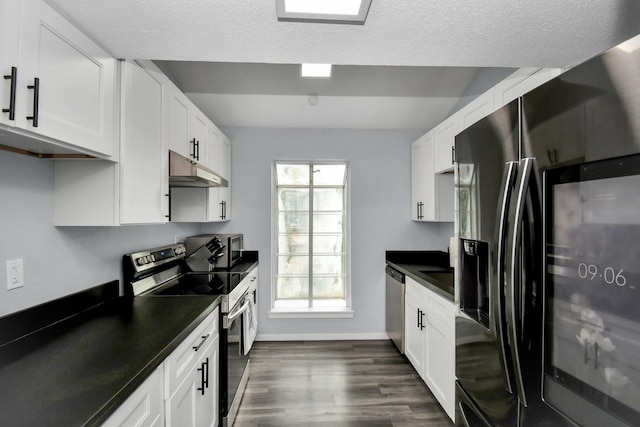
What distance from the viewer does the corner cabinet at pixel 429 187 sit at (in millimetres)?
2973

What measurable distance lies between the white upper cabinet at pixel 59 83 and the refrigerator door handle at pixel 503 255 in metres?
1.51

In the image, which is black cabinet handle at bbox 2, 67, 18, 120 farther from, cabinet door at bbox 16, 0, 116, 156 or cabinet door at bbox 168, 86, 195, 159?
cabinet door at bbox 168, 86, 195, 159

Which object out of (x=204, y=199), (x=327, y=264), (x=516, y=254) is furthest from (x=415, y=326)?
(x=204, y=199)

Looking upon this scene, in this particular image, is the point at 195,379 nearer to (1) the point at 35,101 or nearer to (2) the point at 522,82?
(1) the point at 35,101

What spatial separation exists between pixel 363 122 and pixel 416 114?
60 centimetres

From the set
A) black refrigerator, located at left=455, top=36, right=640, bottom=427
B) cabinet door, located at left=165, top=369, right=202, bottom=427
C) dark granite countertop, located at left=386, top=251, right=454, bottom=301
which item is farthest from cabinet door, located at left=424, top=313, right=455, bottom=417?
cabinet door, located at left=165, top=369, right=202, bottom=427

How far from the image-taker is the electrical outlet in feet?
3.93

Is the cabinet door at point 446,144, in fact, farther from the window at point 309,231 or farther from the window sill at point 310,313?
the window sill at point 310,313

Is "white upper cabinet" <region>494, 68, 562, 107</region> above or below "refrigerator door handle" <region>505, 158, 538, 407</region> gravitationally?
above

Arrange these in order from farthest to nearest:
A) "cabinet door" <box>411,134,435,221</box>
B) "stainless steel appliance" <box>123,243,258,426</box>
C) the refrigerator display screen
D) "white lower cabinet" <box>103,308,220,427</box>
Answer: "cabinet door" <box>411,134,435,221</box>, "stainless steel appliance" <box>123,243,258,426</box>, "white lower cabinet" <box>103,308,220,427</box>, the refrigerator display screen

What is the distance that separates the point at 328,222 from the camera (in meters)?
3.77

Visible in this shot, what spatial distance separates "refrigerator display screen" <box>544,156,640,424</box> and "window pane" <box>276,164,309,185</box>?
3.02 meters

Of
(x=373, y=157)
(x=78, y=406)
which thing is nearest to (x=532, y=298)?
(x=78, y=406)

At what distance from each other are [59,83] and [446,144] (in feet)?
8.70
